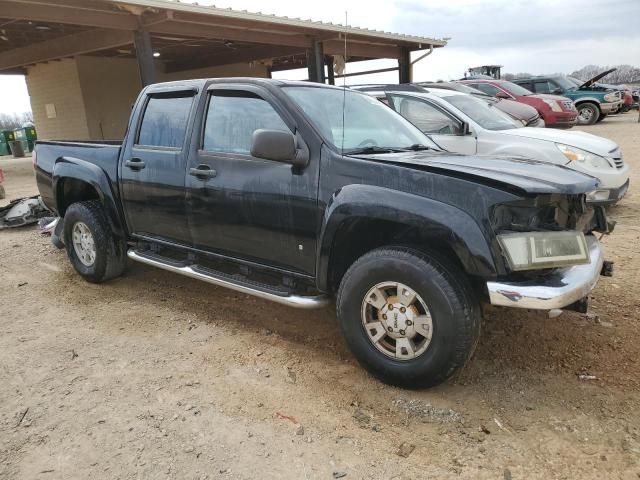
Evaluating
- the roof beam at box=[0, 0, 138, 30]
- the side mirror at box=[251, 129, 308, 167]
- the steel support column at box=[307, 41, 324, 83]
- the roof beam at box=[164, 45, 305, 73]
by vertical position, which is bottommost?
the side mirror at box=[251, 129, 308, 167]

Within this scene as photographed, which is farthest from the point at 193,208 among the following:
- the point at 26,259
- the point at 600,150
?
the point at 600,150

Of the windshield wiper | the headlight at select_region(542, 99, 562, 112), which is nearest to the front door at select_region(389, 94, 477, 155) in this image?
the windshield wiper

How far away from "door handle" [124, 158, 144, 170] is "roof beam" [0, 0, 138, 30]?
22.0ft

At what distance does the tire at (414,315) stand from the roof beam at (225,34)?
998cm

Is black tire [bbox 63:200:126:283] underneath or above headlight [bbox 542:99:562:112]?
underneath

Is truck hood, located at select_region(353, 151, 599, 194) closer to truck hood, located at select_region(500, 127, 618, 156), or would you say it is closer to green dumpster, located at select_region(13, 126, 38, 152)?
truck hood, located at select_region(500, 127, 618, 156)

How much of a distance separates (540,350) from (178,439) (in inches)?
93.0

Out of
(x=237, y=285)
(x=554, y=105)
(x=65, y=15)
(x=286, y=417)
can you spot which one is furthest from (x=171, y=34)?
(x=286, y=417)

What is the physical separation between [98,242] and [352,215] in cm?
290

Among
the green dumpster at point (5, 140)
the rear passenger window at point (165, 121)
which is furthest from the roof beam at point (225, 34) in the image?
the green dumpster at point (5, 140)

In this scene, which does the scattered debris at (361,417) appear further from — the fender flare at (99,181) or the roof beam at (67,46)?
the roof beam at (67,46)

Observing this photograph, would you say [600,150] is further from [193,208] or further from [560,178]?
[193,208]

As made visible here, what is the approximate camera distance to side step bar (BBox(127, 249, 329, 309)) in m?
3.38

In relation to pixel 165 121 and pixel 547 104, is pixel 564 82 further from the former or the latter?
pixel 165 121
